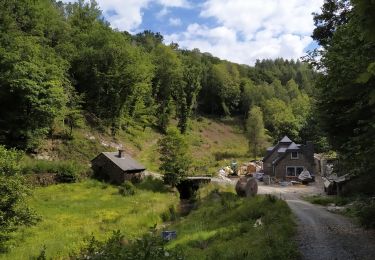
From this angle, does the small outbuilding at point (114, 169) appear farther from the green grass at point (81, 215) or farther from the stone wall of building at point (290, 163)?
the stone wall of building at point (290, 163)

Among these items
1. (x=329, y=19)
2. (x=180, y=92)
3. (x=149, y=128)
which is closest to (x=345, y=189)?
(x=329, y=19)

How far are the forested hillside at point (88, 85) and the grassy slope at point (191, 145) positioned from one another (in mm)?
2080

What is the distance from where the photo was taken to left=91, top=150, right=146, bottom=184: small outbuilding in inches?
2087

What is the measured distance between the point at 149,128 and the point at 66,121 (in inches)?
1088

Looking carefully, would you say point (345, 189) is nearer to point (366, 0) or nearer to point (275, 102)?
point (366, 0)

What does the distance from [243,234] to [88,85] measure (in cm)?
6037

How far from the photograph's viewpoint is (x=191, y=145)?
93.0m

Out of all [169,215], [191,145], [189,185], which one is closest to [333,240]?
[169,215]

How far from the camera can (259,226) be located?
898 inches

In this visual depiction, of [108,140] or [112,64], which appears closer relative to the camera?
[108,140]

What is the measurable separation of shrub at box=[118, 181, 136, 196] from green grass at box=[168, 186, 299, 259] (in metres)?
14.6

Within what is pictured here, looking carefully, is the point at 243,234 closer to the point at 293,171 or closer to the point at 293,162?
the point at 293,162

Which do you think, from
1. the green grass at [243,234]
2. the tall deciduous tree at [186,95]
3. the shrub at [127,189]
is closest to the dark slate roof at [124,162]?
the shrub at [127,189]

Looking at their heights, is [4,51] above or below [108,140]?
above
